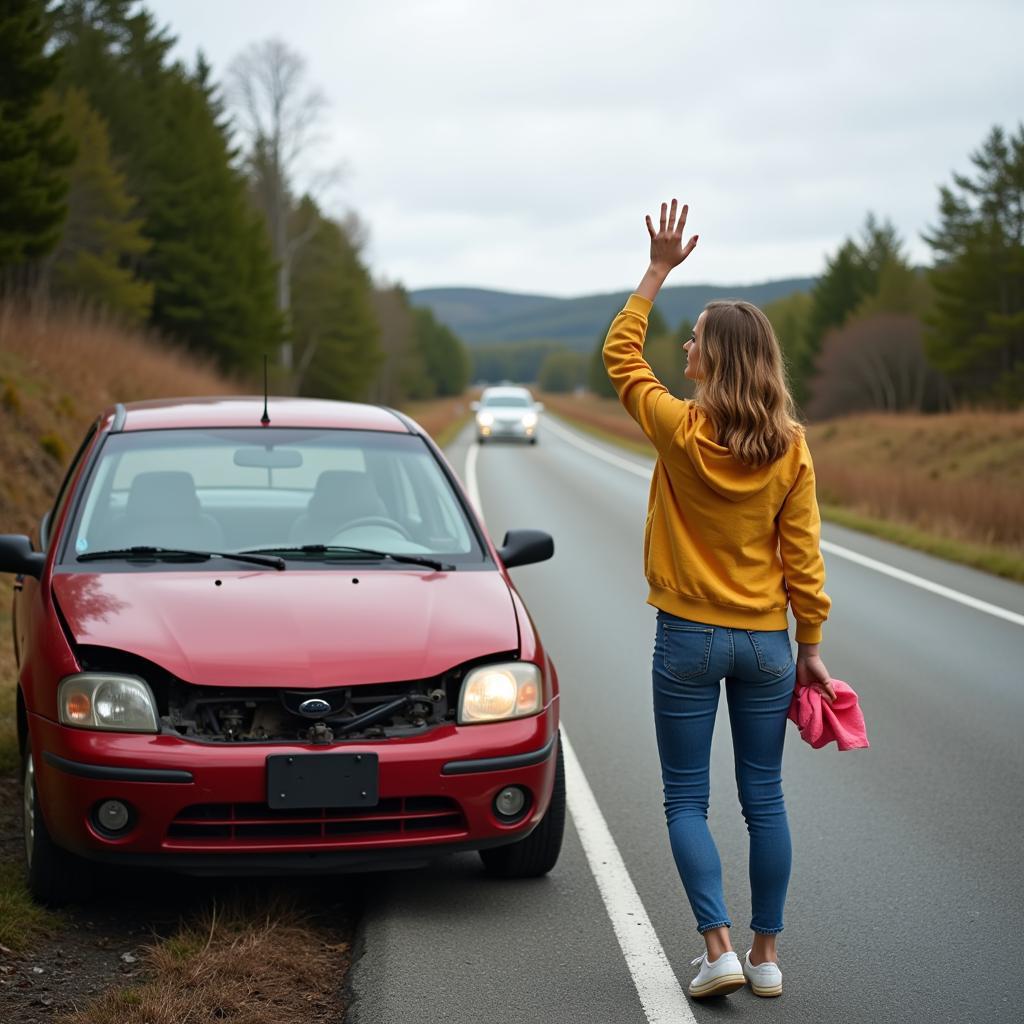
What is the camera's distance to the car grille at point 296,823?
4.10 metres

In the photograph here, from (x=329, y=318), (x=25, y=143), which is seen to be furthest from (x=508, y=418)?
(x=329, y=318)

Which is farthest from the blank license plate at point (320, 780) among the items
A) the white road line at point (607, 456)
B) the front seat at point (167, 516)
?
the white road line at point (607, 456)

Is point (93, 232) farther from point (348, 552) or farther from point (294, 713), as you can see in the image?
point (294, 713)

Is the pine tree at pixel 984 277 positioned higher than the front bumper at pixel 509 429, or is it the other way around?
the pine tree at pixel 984 277

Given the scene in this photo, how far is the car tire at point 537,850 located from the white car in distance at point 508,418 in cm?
3709

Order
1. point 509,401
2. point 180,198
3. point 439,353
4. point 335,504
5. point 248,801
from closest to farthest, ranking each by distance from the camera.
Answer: point 248,801, point 335,504, point 509,401, point 180,198, point 439,353

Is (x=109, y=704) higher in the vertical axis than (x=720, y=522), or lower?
lower

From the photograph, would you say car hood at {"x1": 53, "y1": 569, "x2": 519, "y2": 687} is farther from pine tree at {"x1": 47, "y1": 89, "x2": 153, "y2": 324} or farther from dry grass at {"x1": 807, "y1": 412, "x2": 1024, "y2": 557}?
pine tree at {"x1": 47, "y1": 89, "x2": 153, "y2": 324}

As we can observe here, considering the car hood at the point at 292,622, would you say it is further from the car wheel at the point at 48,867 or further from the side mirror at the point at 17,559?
the car wheel at the point at 48,867

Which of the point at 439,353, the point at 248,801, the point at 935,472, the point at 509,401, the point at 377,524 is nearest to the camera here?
the point at 248,801

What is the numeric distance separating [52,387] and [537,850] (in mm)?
14928

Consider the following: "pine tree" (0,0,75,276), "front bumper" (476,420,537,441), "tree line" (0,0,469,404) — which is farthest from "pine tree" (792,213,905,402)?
"pine tree" (0,0,75,276)

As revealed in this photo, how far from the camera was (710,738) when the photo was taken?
3.85 metres

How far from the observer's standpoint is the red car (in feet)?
13.4
